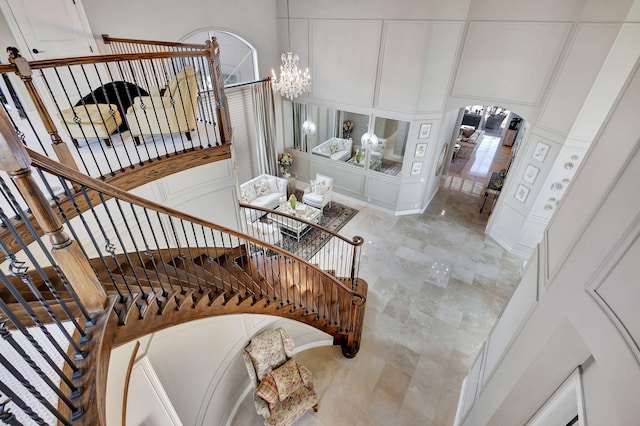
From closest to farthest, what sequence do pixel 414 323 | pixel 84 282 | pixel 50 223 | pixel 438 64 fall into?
pixel 50 223, pixel 84 282, pixel 414 323, pixel 438 64

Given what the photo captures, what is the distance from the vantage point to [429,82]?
5.94 meters

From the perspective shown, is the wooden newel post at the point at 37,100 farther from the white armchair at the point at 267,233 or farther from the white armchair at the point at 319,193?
the white armchair at the point at 319,193

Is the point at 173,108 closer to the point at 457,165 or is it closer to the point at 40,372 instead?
the point at 40,372

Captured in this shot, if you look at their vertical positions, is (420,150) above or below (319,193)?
above

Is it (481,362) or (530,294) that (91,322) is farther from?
(481,362)

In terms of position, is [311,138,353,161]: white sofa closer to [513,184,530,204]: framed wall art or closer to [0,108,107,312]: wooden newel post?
[513,184,530,204]: framed wall art

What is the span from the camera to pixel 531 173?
5.62m

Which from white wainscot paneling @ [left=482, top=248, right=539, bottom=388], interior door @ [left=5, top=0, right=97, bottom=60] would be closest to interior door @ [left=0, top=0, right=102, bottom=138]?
interior door @ [left=5, top=0, right=97, bottom=60]

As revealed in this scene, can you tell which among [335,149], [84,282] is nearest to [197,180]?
[84,282]

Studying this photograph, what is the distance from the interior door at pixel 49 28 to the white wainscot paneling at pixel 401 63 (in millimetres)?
5054

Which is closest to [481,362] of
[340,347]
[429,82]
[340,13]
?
[340,347]

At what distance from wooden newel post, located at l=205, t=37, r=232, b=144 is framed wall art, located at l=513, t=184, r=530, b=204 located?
5.64m

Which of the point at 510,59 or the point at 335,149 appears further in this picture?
the point at 335,149

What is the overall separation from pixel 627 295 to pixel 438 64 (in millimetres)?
5630
